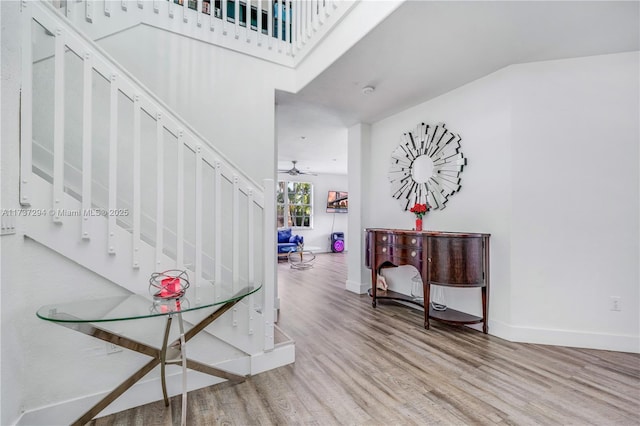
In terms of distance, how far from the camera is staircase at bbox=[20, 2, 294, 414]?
1.51 meters

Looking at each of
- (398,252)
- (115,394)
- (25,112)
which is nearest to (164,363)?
(115,394)

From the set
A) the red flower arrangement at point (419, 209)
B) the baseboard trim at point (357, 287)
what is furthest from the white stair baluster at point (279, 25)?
the baseboard trim at point (357, 287)

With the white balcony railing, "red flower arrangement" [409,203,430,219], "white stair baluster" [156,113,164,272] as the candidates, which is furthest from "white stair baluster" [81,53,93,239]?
"red flower arrangement" [409,203,430,219]

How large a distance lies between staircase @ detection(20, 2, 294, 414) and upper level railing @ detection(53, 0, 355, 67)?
395 mm

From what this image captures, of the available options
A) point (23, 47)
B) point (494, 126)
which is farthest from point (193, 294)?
point (494, 126)

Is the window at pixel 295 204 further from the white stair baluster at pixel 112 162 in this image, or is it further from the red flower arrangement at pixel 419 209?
the white stair baluster at pixel 112 162

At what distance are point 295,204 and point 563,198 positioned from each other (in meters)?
7.15

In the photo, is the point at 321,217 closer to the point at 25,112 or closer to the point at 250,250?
the point at 250,250

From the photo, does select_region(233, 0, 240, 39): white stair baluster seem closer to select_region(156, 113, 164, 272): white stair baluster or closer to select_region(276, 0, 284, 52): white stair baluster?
select_region(276, 0, 284, 52): white stair baluster

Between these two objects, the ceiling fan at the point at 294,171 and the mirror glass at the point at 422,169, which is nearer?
the mirror glass at the point at 422,169

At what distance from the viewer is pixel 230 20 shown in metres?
2.97

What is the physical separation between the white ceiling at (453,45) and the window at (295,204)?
210 inches

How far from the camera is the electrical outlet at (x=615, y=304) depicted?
7.90 feet

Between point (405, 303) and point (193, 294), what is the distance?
2805 mm
